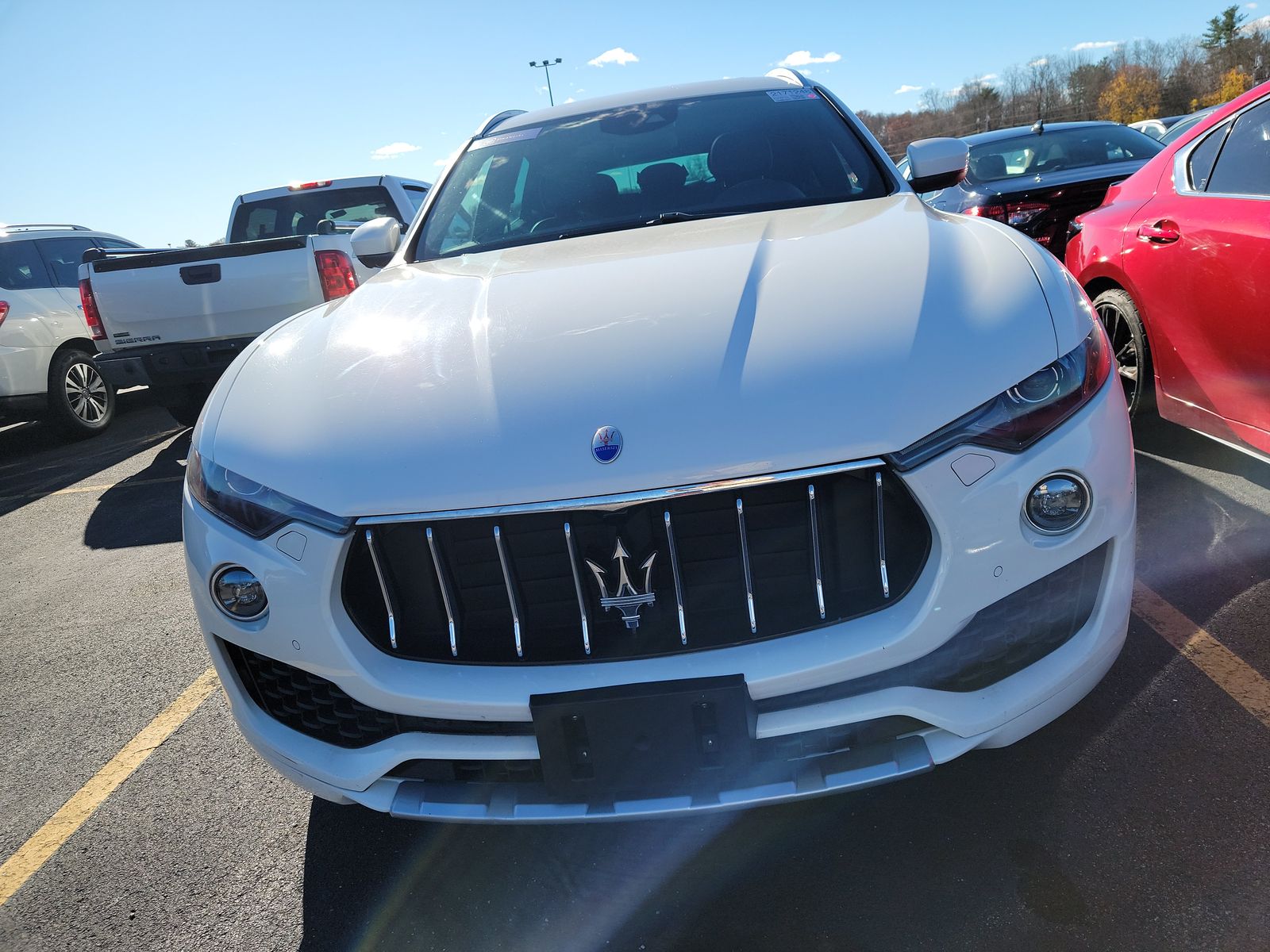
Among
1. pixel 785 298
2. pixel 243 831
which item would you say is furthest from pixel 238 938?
pixel 785 298

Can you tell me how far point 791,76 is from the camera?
3803mm

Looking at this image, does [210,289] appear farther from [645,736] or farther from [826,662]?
[826,662]

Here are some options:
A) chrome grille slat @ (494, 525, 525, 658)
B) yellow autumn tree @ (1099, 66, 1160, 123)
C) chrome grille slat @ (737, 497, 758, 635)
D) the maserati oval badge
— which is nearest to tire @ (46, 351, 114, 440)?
chrome grille slat @ (494, 525, 525, 658)

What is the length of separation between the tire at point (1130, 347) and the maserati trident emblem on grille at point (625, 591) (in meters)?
2.89

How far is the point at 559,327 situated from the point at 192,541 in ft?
2.86

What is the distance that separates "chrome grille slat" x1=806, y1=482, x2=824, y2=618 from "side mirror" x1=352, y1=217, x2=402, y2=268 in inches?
88.7

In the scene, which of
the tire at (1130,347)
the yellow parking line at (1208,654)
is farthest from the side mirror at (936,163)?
the yellow parking line at (1208,654)

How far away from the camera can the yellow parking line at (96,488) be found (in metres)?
6.34

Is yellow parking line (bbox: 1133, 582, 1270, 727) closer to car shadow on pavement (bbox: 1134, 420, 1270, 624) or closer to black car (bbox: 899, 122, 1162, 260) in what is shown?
car shadow on pavement (bbox: 1134, 420, 1270, 624)

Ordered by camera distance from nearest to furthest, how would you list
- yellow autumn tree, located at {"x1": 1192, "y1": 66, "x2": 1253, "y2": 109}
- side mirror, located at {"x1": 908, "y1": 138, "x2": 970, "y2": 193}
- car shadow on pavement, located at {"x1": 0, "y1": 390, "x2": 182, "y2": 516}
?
side mirror, located at {"x1": 908, "y1": 138, "x2": 970, "y2": 193}
car shadow on pavement, located at {"x1": 0, "y1": 390, "x2": 182, "y2": 516}
yellow autumn tree, located at {"x1": 1192, "y1": 66, "x2": 1253, "y2": 109}

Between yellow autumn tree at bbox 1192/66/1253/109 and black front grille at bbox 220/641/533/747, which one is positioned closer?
black front grille at bbox 220/641/533/747

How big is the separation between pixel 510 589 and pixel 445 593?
0.41 feet

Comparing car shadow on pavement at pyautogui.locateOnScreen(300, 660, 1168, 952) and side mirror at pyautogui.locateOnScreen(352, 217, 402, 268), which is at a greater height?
side mirror at pyautogui.locateOnScreen(352, 217, 402, 268)

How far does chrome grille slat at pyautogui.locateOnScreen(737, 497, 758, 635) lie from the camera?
1723mm
